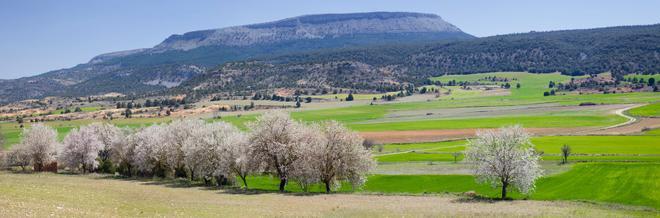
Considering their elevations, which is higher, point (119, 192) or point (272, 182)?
point (119, 192)

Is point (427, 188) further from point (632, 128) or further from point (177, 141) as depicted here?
point (632, 128)

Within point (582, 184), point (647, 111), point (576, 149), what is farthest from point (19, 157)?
point (647, 111)

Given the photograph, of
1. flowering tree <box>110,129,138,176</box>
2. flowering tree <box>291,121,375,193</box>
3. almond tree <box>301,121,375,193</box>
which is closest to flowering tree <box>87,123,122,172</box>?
flowering tree <box>110,129,138,176</box>

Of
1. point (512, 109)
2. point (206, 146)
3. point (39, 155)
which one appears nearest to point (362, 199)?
point (206, 146)

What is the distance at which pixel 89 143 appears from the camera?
7912 cm

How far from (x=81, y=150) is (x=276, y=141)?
119 ft

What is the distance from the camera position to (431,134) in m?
118

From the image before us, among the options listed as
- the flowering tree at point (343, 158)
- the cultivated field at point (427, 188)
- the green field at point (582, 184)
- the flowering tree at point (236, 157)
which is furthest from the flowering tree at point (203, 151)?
the green field at point (582, 184)

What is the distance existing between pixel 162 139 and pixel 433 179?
35.7 meters

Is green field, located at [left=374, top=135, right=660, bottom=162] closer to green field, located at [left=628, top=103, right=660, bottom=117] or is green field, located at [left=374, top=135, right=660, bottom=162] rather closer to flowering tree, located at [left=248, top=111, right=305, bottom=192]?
flowering tree, located at [left=248, top=111, right=305, bottom=192]

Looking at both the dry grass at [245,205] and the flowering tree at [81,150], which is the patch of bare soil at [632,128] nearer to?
the dry grass at [245,205]

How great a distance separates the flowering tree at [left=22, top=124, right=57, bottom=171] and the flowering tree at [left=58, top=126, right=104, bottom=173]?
3098 mm

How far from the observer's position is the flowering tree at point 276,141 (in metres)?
58.9

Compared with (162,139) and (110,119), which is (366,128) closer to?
(162,139)
